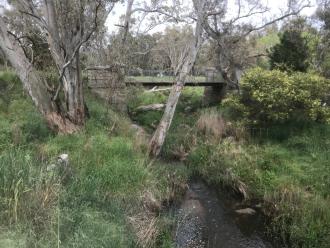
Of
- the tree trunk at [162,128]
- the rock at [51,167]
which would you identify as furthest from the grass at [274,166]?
the rock at [51,167]

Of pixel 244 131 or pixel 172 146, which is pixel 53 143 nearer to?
pixel 172 146

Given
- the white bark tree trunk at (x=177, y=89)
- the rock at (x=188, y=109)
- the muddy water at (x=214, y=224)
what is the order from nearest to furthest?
the muddy water at (x=214, y=224)
the white bark tree trunk at (x=177, y=89)
the rock at (x=188, y=109)

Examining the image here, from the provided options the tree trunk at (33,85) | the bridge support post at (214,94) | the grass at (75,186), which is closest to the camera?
the grass at (75,186)

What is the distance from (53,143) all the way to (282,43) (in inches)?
401

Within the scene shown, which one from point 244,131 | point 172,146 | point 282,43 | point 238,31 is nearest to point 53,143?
point 172,146

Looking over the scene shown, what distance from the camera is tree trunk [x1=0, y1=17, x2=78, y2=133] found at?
32.4 feet

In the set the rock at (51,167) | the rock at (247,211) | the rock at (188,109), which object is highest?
the rock at (51,167)

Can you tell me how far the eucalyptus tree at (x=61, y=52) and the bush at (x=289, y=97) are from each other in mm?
5690

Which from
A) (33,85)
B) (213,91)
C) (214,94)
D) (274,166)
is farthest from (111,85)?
(213,91)

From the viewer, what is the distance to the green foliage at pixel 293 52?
14.6 metres

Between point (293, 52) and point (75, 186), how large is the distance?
11349 mm

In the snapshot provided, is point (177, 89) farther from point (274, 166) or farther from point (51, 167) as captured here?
point (51, 167)

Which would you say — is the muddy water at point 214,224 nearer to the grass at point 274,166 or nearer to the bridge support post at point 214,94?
the grass at point 274,166

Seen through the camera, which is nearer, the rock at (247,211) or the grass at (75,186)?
the grass at (75,186)
